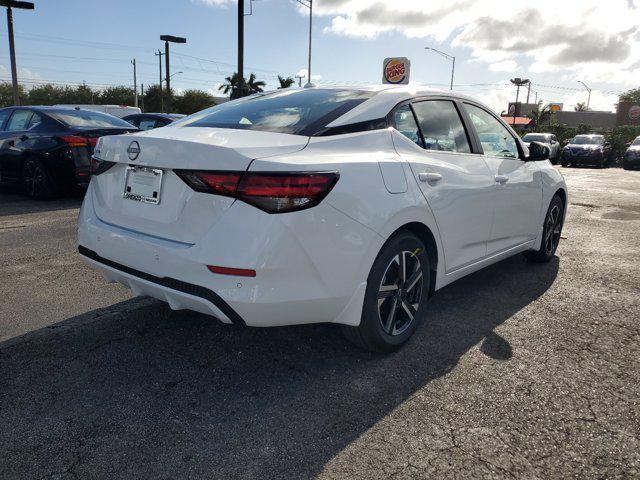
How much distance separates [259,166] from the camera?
235cm

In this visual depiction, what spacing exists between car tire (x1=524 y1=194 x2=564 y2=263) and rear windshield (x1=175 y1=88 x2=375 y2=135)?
110 inches

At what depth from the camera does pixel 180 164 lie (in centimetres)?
248

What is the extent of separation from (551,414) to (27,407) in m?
2.53

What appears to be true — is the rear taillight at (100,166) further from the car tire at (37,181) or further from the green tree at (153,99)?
the green tree at (153,99)

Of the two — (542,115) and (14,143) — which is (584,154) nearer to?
(14,143)

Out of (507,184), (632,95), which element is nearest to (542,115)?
(632,95)

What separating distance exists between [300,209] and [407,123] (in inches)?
48.0

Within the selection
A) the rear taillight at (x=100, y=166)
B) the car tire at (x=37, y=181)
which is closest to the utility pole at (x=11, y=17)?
the car tire at (x=37, y=181)

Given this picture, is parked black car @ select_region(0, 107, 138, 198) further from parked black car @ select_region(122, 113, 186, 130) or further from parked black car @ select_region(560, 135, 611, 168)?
parked black car @ select_region(560, 135, 611, 168)

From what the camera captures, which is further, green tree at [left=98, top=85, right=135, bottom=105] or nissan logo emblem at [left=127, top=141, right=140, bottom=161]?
green tree at [left=98, top=85, right=135, bottom=105]

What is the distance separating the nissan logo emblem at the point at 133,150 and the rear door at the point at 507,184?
244 centimetres

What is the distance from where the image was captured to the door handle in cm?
306

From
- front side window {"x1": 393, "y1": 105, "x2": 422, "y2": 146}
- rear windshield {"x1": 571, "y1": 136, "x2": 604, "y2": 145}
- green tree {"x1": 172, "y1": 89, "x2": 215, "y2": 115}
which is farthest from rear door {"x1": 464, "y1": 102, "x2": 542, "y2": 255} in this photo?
green tree {"x1": 172, "y1": 89, "x2": 215, "y2": 115}

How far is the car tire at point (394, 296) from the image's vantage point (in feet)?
9.30
